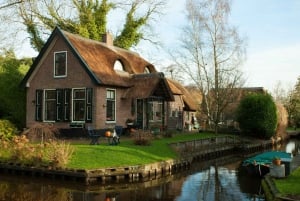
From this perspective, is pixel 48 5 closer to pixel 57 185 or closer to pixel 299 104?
pixel 57 185

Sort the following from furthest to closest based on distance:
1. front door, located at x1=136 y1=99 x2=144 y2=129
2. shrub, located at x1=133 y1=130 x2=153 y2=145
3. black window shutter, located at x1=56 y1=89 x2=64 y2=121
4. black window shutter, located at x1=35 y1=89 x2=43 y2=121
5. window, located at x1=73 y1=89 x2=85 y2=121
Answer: front door, located at x1=136 y1=99 x2=144 y2=129, black window shutter, located at x1=35 y1=89 x2=43 y2=121, black window shutter, located at x1=56 y1=89 x2=64 y2=121, window, located at x1=73 y1=89 x2=85 y2=121, shrub, located at x1=133 y1=130 x2=153 y2=145

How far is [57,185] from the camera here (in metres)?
15.9

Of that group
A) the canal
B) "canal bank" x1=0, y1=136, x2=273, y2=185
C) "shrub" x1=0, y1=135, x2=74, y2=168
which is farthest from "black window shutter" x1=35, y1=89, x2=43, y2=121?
the canal

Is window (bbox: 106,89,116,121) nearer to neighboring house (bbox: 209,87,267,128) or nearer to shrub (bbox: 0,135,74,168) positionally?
shrub (bbox: 0,135,74,168)

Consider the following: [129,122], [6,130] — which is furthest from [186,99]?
[6,130]

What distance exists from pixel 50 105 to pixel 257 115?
18.2m

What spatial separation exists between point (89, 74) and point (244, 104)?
16171 mm

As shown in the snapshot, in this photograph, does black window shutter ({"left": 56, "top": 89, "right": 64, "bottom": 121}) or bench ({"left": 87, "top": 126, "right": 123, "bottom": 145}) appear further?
black window shutter ({"left": 56, "top": 89, "right": 64, "bottom": 121})

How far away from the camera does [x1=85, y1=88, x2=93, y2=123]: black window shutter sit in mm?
25797

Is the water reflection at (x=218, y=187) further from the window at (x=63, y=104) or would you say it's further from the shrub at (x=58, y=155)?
the window at (x=63, y=104)

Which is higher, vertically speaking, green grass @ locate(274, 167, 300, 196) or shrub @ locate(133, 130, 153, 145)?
shrub @ locate(133, 130, 153, 145)

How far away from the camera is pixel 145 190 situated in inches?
610

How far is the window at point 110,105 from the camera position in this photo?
87.6 feet

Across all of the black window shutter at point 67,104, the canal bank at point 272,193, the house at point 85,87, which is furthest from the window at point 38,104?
the canal bank at point 272,193
